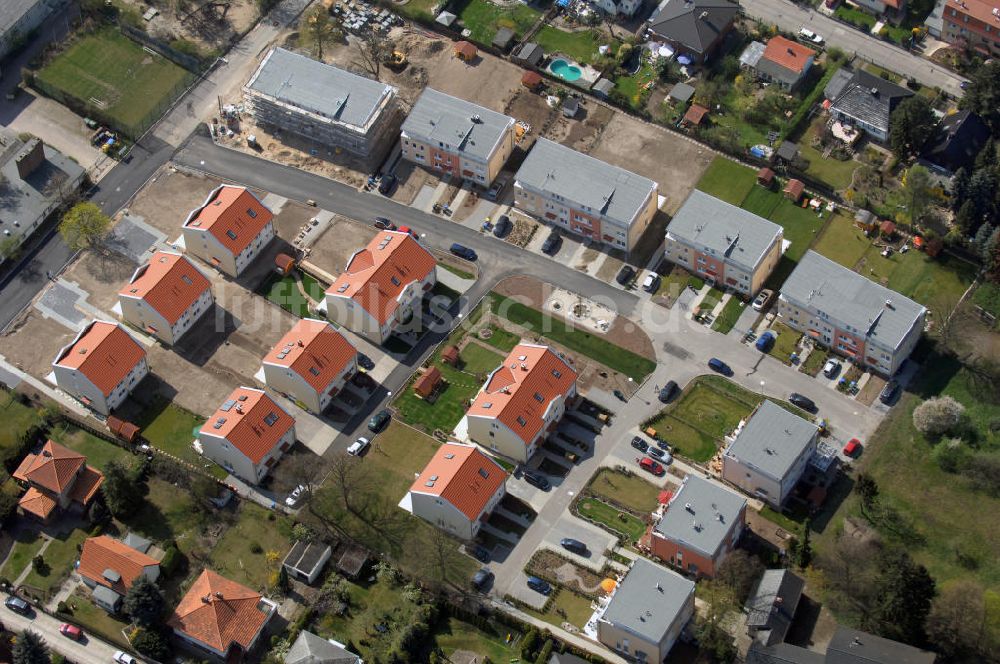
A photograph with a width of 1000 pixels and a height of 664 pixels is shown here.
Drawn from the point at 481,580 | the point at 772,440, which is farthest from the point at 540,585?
the point at 772,440

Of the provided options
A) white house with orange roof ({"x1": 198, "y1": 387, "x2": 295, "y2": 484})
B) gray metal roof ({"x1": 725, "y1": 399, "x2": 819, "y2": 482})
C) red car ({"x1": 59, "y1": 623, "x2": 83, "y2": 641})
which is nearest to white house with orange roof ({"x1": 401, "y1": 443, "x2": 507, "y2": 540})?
Result: white house with orange roof ({"x1": 198, "y1": 387, "x2": 295, "y2": 484})

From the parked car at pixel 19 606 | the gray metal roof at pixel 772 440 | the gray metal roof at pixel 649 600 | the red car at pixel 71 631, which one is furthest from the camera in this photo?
the gray metal roof at pixel 772 440

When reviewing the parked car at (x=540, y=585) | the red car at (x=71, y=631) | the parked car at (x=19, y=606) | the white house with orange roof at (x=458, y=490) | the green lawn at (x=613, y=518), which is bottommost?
the parked car at (x=19, y=606)

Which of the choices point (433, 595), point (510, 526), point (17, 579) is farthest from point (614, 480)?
point (17, 579)

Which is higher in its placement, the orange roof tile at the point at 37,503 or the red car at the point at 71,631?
the orange roof tile at the point at 37,503

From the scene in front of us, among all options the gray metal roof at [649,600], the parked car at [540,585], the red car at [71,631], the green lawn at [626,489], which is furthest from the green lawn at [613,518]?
the red car at [71,631]

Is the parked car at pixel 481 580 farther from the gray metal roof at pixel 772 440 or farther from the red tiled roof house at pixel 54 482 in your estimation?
the red tiled roof house at pixel 54 482

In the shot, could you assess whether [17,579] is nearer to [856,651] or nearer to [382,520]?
[382,520]

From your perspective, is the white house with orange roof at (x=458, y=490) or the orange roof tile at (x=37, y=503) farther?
the orange roof tile at (x=37, y=503)
